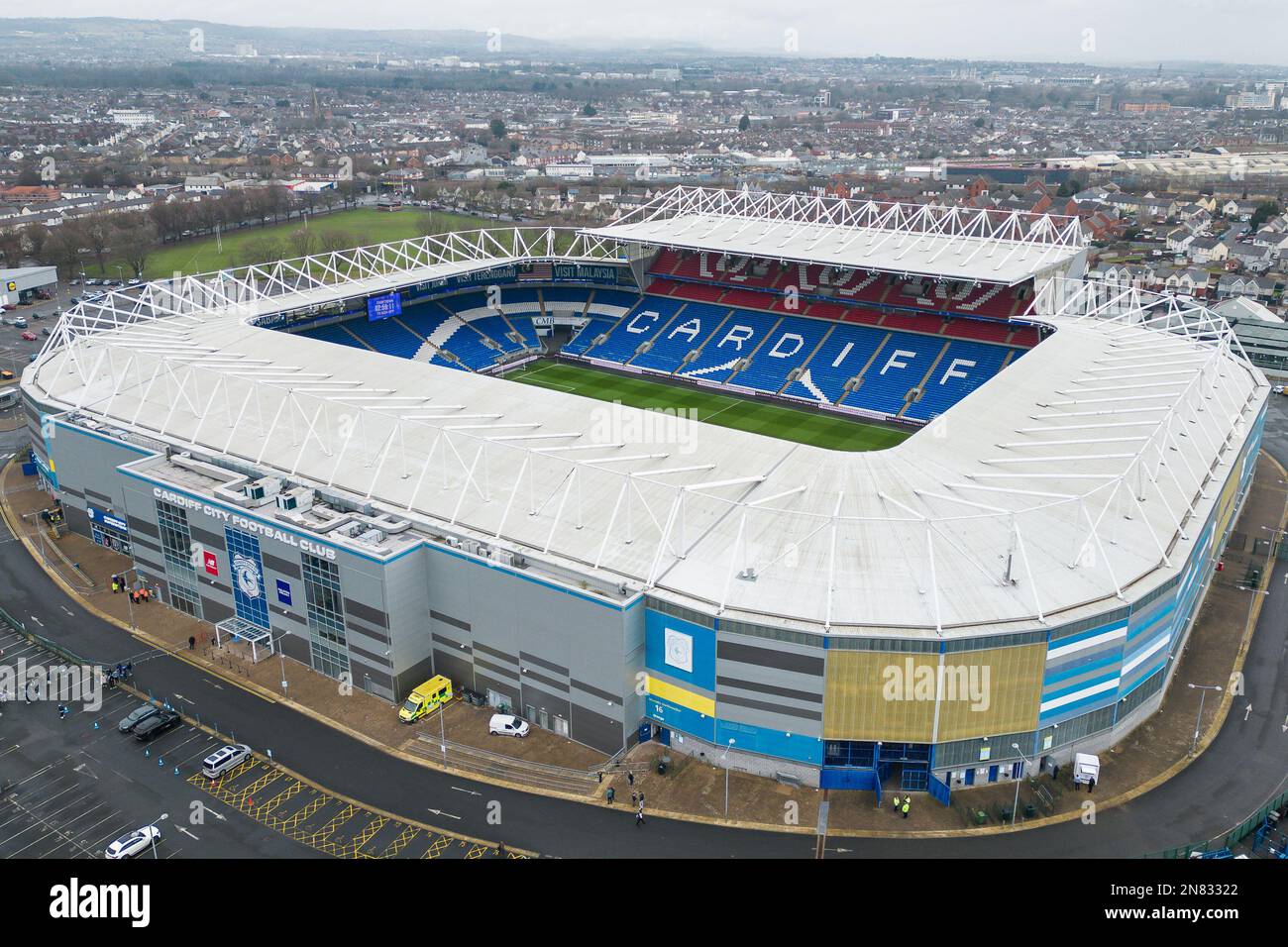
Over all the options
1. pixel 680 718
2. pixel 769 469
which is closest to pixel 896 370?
pixel 769 469

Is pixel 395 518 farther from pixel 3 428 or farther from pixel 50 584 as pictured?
pixel 3 428

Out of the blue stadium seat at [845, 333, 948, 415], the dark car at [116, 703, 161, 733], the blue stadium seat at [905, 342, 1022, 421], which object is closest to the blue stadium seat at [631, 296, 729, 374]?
the blue stadium seat at [845, 333, 948, 415]

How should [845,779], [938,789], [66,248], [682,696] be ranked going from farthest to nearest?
[66,248] < [682,696] < [845,779] < [938,789]

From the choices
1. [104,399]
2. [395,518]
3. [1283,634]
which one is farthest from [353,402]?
[1283,634]

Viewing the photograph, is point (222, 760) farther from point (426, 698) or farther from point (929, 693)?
point (929, 693)

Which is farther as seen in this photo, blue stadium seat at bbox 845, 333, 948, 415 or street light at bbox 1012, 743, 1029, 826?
blue stadium seat at bbox 845, 333, 948, 415

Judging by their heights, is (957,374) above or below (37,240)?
below

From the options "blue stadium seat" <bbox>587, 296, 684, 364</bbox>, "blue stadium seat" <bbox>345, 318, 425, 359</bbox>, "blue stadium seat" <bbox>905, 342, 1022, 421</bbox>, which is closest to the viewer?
"blue stadium seat" <bbox>905, 342, 1022, 421</bbox>

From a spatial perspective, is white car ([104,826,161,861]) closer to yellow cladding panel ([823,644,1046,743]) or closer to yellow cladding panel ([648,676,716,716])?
yellow cladding panel ([648,676,716,716])
